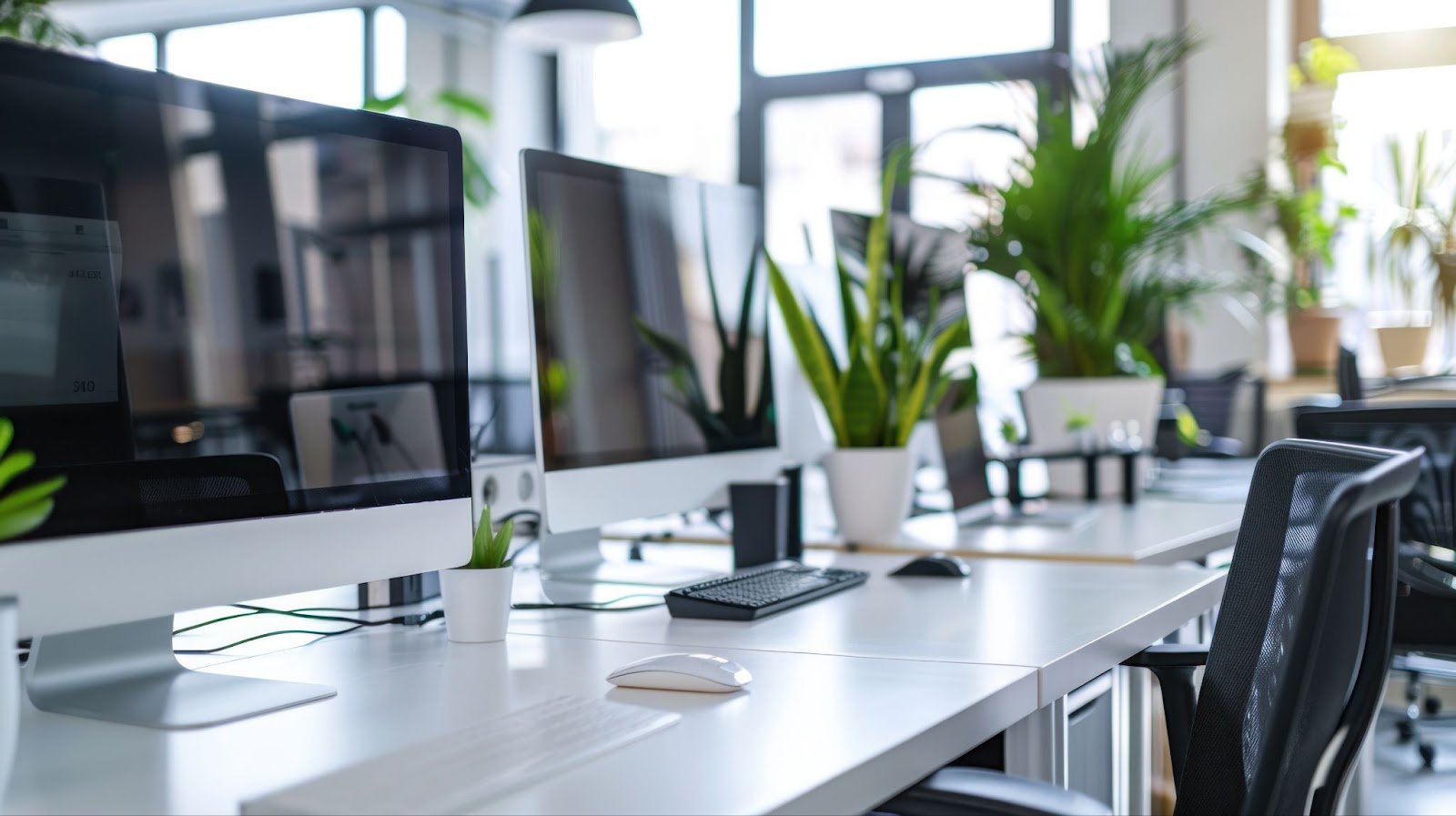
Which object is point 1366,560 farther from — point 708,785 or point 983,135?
point 983,135

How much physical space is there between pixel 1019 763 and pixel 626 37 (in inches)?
147

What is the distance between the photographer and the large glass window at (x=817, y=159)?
681 centimetres

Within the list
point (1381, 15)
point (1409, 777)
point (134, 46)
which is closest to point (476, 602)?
point (1409, 777)

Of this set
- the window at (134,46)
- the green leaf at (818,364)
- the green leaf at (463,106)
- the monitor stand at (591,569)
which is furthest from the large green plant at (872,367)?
the window at (134,46)

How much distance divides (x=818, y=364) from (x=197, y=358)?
4.60 ft

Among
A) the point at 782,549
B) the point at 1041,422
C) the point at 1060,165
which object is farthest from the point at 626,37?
the point at 782,549

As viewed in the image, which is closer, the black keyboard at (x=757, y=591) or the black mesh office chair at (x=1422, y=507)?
the black keyboard at (x=757, y=591)

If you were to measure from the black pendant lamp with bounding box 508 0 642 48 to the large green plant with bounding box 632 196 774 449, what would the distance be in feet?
7.34

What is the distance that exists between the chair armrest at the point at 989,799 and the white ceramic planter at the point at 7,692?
0.63 m

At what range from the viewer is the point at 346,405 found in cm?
137

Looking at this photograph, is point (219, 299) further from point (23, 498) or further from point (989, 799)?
point (989, 799)

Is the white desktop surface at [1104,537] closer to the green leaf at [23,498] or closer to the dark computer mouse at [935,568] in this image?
the dark computer mouse at [935,568]

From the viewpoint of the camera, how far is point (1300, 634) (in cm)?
Result: 96

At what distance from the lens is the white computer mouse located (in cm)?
121
